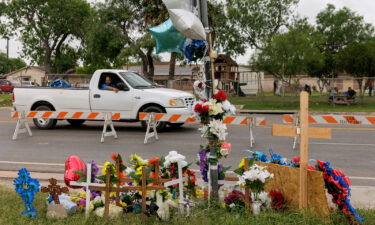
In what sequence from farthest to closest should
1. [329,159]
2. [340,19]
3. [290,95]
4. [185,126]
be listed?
[340,19] < [290,95] < [185,126] < [329,159]

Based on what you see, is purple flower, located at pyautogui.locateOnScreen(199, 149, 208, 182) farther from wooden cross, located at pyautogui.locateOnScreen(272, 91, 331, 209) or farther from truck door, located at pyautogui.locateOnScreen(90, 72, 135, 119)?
truck door, located at pyautogui.locateOnScreen(90, 72, 135, 119)

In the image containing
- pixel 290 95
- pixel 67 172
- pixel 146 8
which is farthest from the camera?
pixel 146 8

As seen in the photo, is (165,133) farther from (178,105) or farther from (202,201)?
(202,201)

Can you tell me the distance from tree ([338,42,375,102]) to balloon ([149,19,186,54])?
22.5 m

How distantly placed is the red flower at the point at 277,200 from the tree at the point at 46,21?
35056mm

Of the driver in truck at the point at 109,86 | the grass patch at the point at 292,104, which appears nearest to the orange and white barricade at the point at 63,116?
the driver in truck at the point at 109,86

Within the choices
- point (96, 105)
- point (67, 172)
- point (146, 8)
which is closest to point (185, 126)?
point (96, 105)

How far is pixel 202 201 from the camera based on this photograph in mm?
4832

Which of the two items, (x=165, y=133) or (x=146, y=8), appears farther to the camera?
(x=146, y=8)

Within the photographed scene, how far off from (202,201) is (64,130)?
9657mm

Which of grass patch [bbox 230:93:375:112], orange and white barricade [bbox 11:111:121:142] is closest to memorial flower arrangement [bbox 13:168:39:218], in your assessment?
orange and white barricade [bbox 11:111:121:142]

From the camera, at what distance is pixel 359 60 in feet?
83.9

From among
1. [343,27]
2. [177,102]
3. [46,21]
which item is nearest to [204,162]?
[177,102]

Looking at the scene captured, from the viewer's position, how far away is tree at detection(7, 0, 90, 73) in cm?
3741
